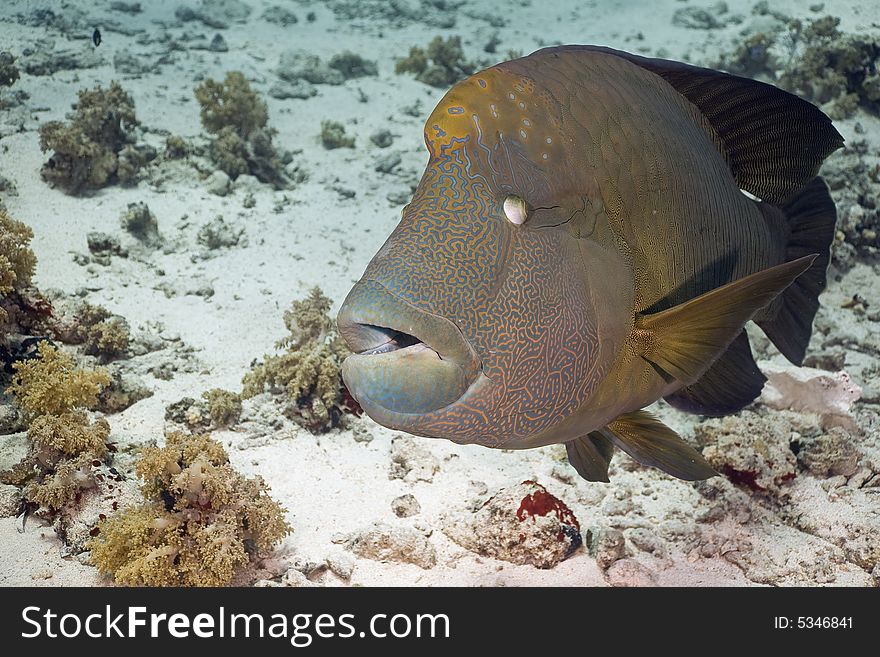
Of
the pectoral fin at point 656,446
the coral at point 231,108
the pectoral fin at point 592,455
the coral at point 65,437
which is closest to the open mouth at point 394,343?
the pectoral fin at point 656,446

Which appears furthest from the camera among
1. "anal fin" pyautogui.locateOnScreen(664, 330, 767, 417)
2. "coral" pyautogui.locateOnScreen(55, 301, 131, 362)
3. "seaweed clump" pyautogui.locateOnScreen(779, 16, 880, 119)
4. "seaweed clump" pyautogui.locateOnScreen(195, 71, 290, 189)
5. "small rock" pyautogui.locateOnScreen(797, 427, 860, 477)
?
"seaweed clump" pyautogui.locateOnScreen(779, 16, 880, 119)

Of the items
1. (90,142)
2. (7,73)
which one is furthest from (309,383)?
(7,73)

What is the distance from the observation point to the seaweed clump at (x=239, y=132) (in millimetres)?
9250

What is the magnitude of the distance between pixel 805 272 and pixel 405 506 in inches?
105

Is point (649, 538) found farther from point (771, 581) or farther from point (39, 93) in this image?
point (39, 93)

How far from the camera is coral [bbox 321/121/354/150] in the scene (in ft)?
34.1

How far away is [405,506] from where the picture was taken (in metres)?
4.15

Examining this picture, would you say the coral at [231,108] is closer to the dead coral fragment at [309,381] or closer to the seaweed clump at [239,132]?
the seaweed clump at [239,132]

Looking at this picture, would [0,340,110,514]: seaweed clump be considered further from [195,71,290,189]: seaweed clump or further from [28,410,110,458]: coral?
[195,71,290,189]: seaweed clump

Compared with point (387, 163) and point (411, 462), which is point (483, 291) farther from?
point (387, 163)

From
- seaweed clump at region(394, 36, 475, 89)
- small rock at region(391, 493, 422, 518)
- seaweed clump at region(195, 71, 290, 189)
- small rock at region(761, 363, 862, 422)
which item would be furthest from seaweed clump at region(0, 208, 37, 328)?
→ seaweed clump at region(394, 36, 475, 89)

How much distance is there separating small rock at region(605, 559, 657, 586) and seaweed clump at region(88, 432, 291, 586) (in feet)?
6.13

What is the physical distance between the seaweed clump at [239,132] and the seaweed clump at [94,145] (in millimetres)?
1039

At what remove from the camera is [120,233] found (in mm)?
7574
